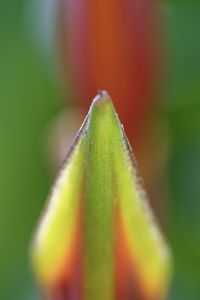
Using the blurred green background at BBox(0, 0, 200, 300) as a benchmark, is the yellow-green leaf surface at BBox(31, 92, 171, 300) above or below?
below

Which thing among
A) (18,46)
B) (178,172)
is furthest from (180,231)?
(18,46)

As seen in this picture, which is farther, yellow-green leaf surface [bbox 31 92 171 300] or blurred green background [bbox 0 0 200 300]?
blurred green background [bbox 0 0 200 300]

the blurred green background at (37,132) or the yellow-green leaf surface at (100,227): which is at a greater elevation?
the blurred green background at (37,132)

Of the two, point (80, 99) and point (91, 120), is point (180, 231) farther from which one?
point (91, 120)

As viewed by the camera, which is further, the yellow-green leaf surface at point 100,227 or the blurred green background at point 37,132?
the blurred green background at point 37,132

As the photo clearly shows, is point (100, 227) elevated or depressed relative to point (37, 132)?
depressed
